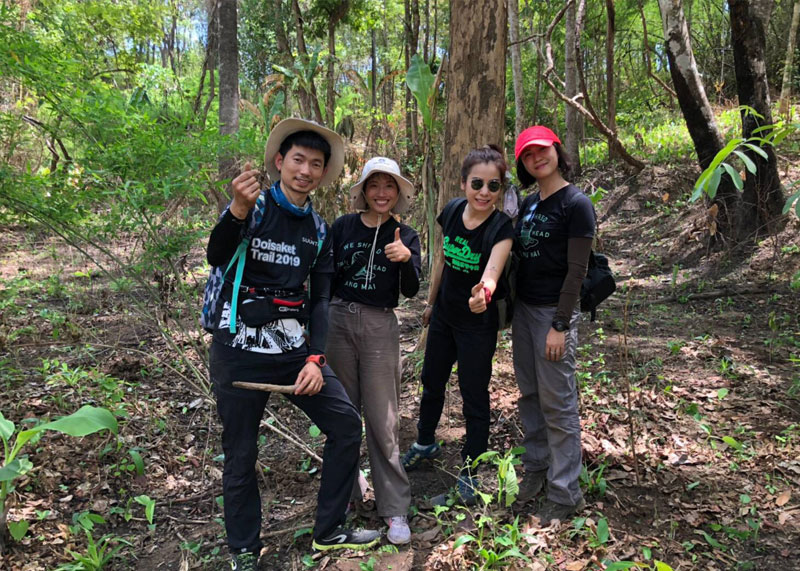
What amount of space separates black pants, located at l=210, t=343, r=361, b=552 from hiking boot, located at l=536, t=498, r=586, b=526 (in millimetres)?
1023

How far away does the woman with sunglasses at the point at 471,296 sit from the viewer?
2590 mm

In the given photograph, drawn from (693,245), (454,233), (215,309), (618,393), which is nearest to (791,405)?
(618,393)

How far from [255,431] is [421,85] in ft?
10.9

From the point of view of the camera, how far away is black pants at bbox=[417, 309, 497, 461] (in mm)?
2738

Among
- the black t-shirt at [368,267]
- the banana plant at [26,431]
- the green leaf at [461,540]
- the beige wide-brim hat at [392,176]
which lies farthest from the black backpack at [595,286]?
the banana plant at [26,431]

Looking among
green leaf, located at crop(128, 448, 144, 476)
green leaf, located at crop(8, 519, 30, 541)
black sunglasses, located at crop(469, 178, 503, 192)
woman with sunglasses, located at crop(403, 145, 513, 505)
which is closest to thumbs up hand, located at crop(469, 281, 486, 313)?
woman with sunglasses, located at crop(403, 145, 513, 505)

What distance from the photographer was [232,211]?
2.07m

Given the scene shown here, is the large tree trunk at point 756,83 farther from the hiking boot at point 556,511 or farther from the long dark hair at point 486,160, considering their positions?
the hiking boot at point 556,511

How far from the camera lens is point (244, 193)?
Answer: 2.03 meters

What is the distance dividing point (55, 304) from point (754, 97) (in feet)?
28.7

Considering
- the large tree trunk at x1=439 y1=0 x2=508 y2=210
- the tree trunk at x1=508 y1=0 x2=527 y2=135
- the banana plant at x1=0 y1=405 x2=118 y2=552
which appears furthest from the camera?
the tree trunk at x1=508 y1=0 x2=527 y2=135

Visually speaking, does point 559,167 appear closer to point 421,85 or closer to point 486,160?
point 486,160

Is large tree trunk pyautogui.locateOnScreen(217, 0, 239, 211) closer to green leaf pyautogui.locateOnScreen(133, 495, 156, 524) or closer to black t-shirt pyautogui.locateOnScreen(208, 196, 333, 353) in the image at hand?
green leaf pyautogui.locateOnScreen(133, 495, 156, 524)

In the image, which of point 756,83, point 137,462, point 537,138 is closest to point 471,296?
point 537,138
